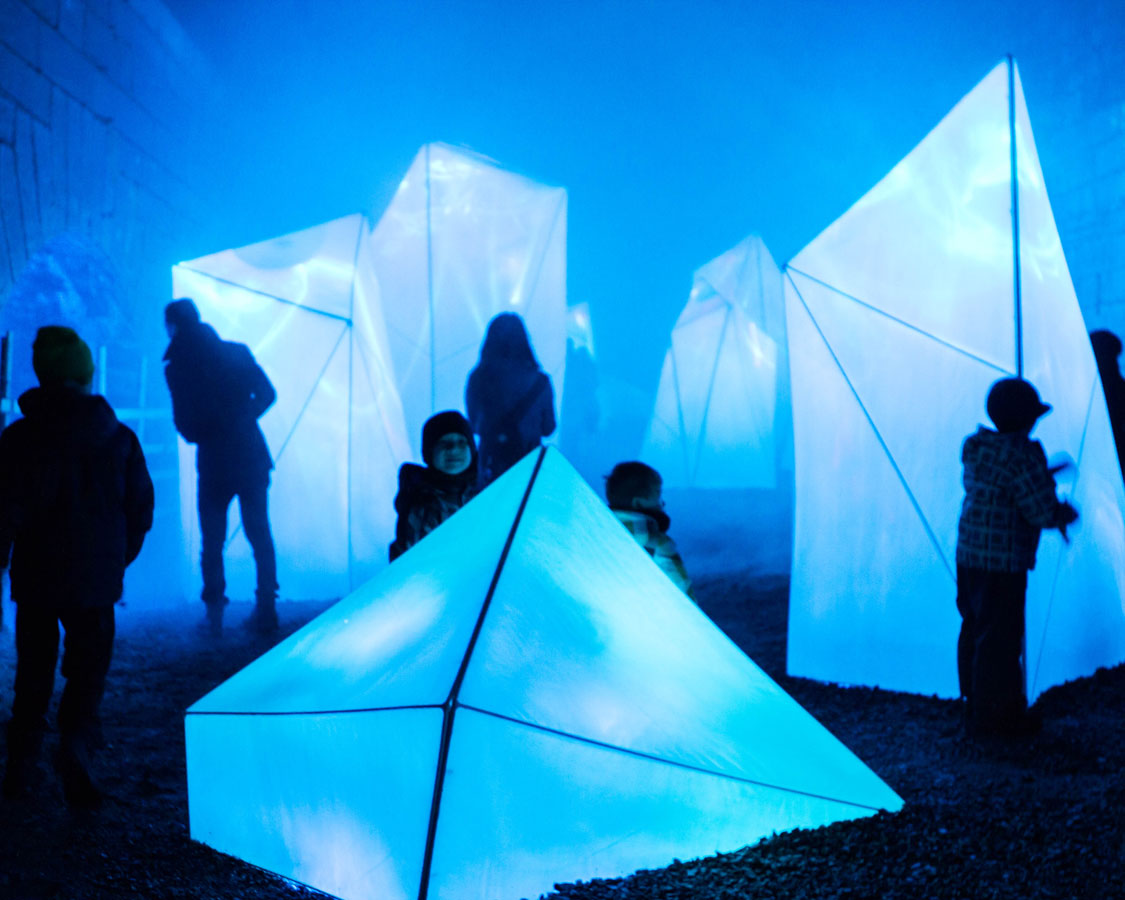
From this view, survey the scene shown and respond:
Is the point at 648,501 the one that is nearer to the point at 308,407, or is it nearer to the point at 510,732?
the point at 510,732

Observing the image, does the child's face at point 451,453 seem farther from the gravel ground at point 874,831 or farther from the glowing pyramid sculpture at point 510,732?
the gravel ground at point 874,831

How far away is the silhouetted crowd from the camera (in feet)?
8.25

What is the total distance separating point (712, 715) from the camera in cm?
203

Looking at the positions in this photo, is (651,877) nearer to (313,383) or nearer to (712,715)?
(712,715)

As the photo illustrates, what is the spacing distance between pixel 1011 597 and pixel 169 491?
821cm

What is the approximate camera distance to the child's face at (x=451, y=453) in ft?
10.5

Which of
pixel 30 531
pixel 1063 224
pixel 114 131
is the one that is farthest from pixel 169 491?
pixel 1063 224

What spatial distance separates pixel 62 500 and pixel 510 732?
161 cm

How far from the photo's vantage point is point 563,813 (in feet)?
5.90

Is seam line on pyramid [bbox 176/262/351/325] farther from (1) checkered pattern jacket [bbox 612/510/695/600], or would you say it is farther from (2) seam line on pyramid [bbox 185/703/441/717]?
(2) seam line on pyramid [bbox 185/703/441/717]

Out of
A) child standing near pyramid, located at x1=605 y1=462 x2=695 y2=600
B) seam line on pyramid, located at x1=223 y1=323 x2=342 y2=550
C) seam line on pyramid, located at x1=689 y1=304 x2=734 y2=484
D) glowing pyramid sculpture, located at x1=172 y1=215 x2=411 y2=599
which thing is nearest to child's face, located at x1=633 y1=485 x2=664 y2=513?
child standing near pyramid, located at x1=605 y1=462 x2=695 y2=600

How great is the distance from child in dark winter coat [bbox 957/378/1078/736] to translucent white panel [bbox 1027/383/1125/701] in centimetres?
44

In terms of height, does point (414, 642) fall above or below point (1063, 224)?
below

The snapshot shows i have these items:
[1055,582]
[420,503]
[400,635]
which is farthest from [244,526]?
[1055,582]
